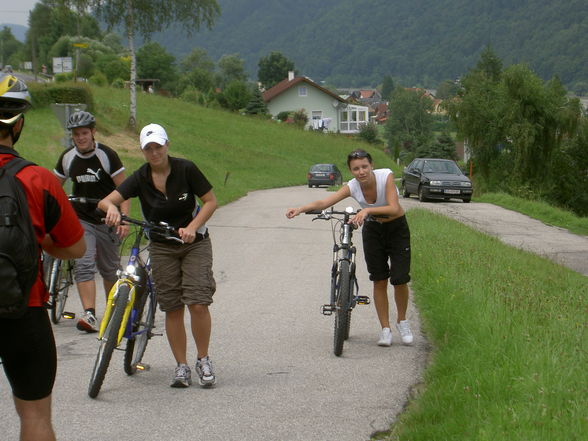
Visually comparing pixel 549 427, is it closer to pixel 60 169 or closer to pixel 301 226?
pixel 60 169

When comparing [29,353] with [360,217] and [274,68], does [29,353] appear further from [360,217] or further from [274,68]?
[274,68]

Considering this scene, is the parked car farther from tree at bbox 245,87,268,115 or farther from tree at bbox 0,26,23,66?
tree at bbox 0,26,23,66

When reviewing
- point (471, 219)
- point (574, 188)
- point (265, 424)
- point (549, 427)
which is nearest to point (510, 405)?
point (549, 427)

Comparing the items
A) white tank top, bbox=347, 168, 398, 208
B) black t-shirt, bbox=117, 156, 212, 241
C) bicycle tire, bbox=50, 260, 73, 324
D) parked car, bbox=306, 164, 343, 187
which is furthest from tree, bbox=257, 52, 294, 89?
black t-shirt, bbox=117, 156, 212, 241

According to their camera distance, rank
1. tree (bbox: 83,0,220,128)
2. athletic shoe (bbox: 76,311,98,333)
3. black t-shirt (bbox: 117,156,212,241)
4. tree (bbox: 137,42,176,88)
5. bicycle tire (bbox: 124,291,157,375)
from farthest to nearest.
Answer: tree (bbox: 137,42,176,88)
tree (bbox: 83,0,220,128)
athletic shoe (bbox: 76,311,98,333)
bicycle tire (bbox: 124,291,157,375)
black t-shirt (bbox: 117,156,212,241)

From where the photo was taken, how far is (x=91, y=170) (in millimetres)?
8305

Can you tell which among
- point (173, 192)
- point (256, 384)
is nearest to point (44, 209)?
point (173, 192)

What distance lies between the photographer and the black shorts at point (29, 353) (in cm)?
335

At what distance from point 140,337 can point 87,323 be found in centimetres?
167

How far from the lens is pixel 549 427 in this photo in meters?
4.44

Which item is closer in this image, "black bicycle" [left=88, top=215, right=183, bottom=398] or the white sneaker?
"black bicycle" [left=88, top=215, right=183, bottom=398]

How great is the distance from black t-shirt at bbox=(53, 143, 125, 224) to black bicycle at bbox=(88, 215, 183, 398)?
1803 millimetres

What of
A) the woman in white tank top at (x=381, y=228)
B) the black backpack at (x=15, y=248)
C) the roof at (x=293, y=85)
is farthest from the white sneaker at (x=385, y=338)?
the roof at (x=293, y=85)

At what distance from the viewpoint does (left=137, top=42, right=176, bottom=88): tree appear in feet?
408
